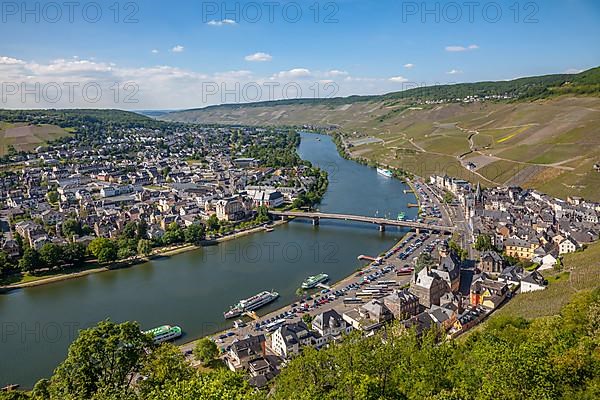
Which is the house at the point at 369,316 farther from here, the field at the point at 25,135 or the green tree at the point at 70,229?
the field at the point at 25,135

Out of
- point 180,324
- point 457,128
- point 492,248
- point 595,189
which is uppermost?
point 457,128

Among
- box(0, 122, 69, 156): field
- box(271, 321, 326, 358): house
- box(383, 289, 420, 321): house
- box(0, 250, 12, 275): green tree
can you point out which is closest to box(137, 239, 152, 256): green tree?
box(0, 250, 12, 275): green tree

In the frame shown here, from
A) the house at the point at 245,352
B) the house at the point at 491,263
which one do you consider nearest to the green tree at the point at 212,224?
the house at the point at 245,352

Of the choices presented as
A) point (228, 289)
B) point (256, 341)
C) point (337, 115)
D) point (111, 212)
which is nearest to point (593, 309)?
point (256, 341)

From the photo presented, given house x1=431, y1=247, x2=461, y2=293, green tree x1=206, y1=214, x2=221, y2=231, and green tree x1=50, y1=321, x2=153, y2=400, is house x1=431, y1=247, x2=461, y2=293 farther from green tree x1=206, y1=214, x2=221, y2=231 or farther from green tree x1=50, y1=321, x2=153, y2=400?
green tree x1=206, y1=214, x2=221, y2=231

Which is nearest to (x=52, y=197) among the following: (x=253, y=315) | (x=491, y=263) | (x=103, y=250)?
(x=103, y=250)

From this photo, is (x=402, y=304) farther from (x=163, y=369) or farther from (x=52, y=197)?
(x=52, y=197)

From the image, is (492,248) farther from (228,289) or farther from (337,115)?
(337,115)
